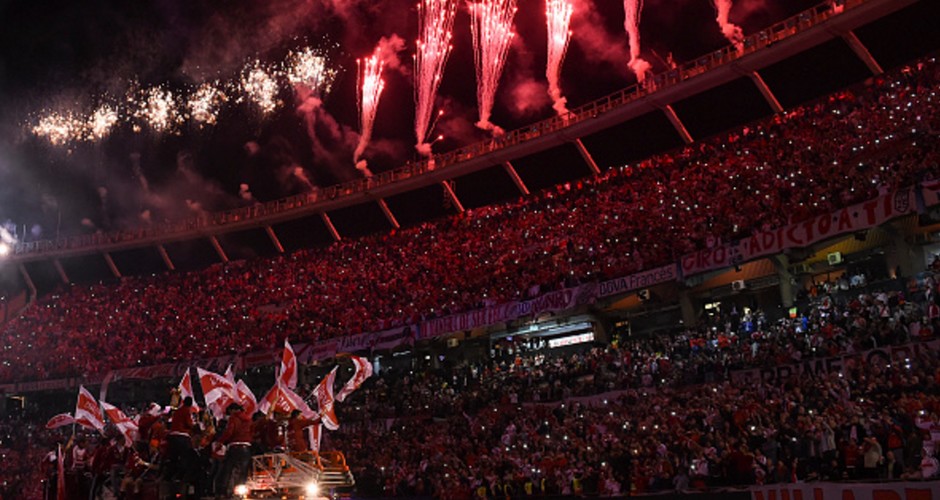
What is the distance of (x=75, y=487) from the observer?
1461 cm

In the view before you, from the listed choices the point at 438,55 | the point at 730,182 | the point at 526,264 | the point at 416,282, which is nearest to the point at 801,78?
the point at 730,182

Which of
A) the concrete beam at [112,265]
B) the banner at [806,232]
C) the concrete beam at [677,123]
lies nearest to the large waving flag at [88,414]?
the banner at [806,232]

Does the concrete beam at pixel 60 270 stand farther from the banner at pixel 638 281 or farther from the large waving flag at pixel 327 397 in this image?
the large waving flag at pixel 327 397

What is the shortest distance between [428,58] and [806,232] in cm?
1841

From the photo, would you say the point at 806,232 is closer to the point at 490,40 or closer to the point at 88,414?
the point at 490,40

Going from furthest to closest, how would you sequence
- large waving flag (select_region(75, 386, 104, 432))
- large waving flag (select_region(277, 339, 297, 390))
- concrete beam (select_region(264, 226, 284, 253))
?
1. concrete beam (select_region(264, 226, 284, 253))
2. large waving flag (select_region(75, 386, 104, 432))
3. large waving flag (select_region(277, 339, 297, 390))

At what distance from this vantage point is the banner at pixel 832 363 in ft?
56.8

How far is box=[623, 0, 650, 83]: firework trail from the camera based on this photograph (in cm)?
3391

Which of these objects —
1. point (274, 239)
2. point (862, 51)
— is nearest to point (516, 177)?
point (274, 239)

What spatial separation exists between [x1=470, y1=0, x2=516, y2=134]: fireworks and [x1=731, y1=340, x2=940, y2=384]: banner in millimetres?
16465

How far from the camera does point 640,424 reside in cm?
1978

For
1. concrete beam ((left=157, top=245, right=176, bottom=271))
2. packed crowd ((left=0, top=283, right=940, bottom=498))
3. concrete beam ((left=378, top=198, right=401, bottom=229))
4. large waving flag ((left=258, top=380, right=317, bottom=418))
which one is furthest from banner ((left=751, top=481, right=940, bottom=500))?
concrete beam ((left=157, top=245, right=176, bottom=271))

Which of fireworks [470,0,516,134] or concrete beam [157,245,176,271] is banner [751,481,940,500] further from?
concrete beam [157,245,176,271]

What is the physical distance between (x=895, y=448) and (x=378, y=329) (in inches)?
871
